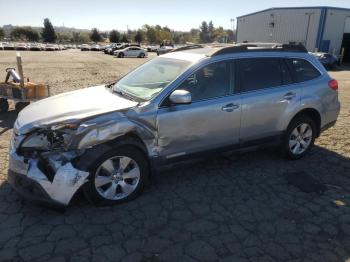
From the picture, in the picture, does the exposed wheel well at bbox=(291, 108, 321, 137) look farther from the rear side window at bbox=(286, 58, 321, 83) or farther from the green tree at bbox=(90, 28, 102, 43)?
the green tree at bbox=(90, 28, 102, 43)

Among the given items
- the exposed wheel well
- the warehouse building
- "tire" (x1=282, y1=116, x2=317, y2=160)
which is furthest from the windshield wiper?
the warehouse building

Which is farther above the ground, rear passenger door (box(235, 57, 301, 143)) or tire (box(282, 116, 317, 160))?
rear passenger door (box(235, 57, 301, 143))

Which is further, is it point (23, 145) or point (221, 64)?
point (221, 64)

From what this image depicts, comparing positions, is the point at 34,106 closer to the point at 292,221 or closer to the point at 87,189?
the point at 87,189

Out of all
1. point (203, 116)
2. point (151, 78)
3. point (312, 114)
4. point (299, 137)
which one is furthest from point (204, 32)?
point (203, 116)

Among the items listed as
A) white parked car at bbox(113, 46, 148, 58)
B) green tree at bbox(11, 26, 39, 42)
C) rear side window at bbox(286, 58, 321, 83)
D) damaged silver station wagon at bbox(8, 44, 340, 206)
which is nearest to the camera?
damaged silver station wagon at bbox(8, 44, 340, 206)


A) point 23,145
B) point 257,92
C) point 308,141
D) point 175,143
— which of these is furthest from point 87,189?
point 308,141

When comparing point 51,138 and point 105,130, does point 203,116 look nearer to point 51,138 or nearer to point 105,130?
point 105,130

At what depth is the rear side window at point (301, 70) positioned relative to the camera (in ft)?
16.7

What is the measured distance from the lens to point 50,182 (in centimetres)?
341

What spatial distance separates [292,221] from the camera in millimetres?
3686

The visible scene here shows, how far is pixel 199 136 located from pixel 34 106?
227 centimetres

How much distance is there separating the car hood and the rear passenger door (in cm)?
165

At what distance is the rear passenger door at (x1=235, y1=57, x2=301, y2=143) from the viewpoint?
4.59 meters
